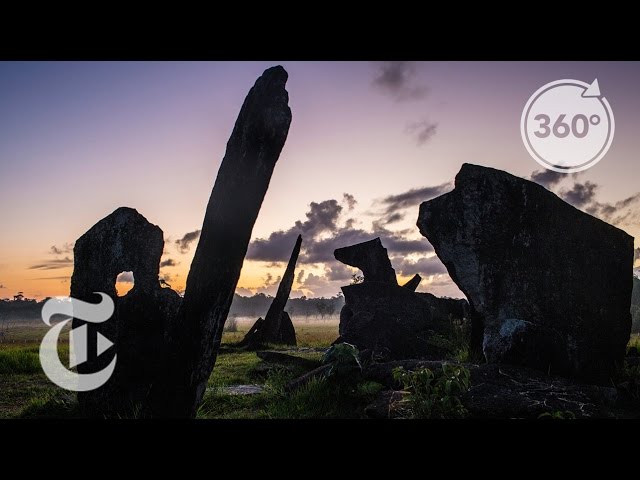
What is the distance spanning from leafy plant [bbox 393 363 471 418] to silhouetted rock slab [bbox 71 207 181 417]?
326 cm

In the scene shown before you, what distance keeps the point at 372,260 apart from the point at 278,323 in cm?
452

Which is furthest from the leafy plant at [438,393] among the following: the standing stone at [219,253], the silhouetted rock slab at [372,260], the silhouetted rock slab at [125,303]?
the silhouetted rock slab at [372,260]

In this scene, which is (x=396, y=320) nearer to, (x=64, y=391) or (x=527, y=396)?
(x=527, y=396)

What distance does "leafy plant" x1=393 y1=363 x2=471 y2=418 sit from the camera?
5406 mm

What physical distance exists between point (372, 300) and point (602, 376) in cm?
633

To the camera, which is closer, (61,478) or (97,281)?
(61,478)

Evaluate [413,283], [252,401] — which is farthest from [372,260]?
[252,401]

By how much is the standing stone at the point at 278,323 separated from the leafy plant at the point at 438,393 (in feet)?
37.0

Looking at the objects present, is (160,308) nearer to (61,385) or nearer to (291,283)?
(61,385)

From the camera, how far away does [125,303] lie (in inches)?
264

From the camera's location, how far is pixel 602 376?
8453 mm
